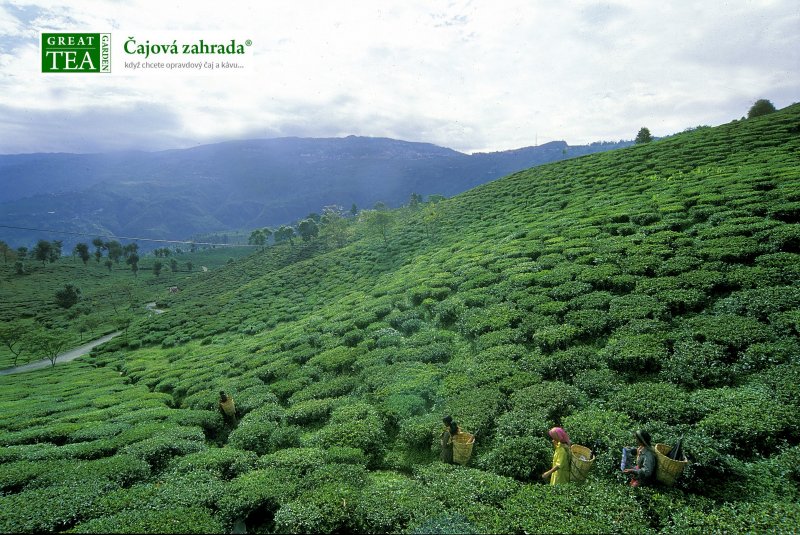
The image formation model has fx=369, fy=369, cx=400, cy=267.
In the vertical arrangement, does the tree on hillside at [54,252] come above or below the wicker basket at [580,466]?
above

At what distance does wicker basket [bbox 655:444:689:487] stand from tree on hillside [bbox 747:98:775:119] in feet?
233

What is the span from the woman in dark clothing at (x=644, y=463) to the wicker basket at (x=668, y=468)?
97 mm

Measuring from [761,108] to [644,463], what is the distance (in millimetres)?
72616

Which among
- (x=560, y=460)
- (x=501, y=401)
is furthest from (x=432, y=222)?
(x=560, y=460)

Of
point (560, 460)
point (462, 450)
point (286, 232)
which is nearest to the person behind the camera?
point (560, 460)

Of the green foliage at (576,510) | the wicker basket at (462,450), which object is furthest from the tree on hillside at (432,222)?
the green foliage at (576,510)

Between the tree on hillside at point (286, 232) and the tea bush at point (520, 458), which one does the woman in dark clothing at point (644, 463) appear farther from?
the tree on hillside at point (286, 232)

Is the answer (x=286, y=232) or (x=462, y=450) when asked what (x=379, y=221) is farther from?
(x=286, y=232)

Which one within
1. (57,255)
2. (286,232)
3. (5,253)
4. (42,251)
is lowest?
(57,255)

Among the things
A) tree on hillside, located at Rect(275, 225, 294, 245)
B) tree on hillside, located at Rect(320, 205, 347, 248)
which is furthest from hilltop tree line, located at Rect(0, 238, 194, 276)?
tree on hillside, located at Rect(320, 205, 347, 248)

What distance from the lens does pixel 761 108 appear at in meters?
55.1

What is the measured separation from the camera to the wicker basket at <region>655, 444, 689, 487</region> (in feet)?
27.5

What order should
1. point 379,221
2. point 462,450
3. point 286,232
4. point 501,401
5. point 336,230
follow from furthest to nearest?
point 286,232 → point 336,230 → point 379,221 → point 501,401 → point 462,450

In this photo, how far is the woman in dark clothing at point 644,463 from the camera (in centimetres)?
860
